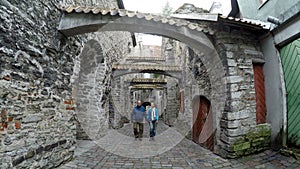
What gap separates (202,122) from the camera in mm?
5254

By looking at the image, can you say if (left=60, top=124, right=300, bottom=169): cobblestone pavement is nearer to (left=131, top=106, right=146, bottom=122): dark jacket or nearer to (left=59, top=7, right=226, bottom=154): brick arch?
(left=59, top=7, right=226, bottom=154): brick arch

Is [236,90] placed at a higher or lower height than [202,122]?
higher

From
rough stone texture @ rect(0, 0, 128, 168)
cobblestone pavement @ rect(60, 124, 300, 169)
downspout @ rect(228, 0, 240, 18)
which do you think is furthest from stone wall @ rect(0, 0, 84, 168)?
downspout @ rect(228, 0, 240, 18)

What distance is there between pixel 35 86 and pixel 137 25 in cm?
192

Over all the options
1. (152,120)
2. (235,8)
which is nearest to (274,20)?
(235,8)

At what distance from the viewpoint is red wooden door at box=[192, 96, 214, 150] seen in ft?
15.4

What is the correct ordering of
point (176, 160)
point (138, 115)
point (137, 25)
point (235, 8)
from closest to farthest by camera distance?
point (137, 25) < point (176, 160) < point (235, 8) < point (138, 115)

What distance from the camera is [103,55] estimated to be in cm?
573

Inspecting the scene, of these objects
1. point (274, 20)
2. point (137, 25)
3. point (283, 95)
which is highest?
point (274, 20)

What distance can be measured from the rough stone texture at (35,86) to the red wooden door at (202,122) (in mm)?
3212

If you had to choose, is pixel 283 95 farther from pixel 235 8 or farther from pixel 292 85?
pixel 235 8

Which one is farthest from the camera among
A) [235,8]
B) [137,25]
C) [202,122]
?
[235,8]

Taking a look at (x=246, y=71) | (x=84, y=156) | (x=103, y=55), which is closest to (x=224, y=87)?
(x=246, y=71)

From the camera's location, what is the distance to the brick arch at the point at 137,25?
3.16 m
